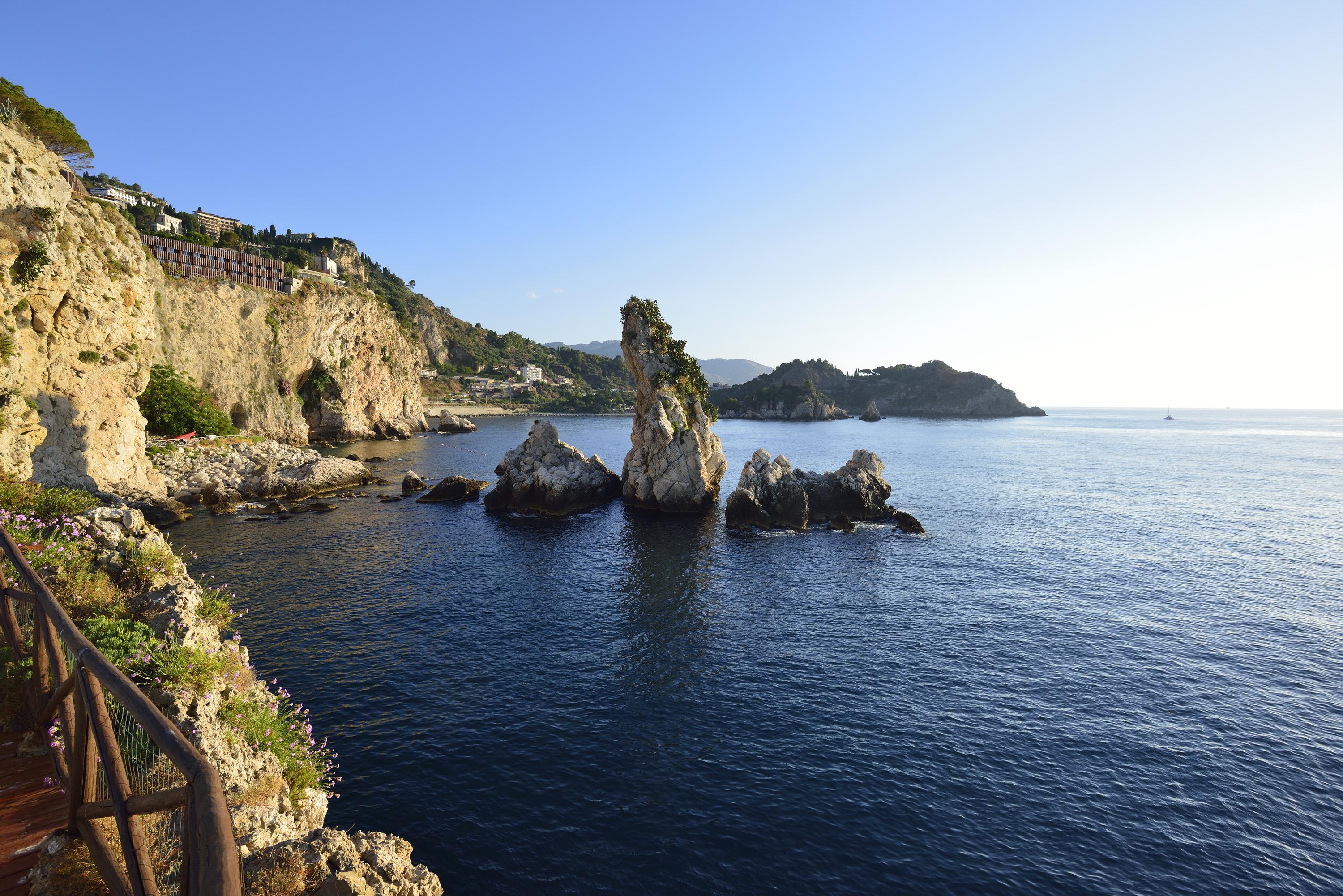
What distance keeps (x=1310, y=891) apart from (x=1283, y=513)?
6089 centimetres

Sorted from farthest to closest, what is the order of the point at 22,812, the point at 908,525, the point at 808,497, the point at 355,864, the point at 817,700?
the point at 808,497
the point at 908,525
the point at 817,700
the point at 355,864
the point at 22,812

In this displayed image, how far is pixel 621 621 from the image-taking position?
97.9 ft

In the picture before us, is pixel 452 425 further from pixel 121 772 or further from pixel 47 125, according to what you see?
pixel 121 772

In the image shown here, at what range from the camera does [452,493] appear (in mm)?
59312

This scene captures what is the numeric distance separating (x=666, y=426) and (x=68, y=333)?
140 ft

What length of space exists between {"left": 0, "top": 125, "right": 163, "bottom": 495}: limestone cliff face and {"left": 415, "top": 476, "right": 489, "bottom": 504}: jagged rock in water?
66.8 feet

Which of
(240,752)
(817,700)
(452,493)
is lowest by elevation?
(817,700)

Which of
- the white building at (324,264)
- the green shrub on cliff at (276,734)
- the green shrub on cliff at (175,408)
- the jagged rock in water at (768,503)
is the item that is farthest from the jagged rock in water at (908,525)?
the white building at (324,264)

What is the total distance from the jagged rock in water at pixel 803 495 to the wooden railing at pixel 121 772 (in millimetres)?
43950

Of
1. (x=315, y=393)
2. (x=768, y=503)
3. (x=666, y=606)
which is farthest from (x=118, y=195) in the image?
(x=666, y=606)

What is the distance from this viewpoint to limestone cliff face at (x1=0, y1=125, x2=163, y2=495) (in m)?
34.7

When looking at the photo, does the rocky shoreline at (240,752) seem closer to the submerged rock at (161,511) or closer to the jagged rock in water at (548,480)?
the submerged rock at (161,511)

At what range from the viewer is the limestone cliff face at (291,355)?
7462 centimetres

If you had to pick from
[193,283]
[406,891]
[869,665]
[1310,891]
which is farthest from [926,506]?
[193,283]
